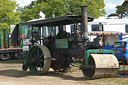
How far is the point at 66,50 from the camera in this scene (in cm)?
1224

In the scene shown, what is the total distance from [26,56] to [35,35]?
3.67 ft

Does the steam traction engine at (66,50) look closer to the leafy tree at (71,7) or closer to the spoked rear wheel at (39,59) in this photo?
the spoked rear wheel at (39,59)

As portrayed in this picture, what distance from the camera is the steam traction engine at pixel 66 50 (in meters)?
10.3

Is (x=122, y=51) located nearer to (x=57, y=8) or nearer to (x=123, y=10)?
(x=57, y=8)

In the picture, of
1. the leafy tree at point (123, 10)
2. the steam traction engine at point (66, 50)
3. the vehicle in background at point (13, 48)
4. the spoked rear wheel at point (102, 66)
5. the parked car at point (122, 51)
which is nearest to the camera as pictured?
the spoked rear wheel at point (102, 66)

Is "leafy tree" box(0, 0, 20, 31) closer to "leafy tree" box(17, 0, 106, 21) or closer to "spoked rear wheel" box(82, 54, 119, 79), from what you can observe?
"leafy tree" box(17, 0, 106, 21)

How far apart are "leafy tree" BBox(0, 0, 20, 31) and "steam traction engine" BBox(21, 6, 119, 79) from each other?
2417 cm

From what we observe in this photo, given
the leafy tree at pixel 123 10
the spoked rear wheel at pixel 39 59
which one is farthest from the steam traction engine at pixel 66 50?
the leafy tree at pixel 123 10

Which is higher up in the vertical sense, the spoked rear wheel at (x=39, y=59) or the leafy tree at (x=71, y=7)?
the leafy tree at (x=71, y=7)

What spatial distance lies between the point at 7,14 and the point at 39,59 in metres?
25.8

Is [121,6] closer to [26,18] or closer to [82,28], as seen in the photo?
[26,18]

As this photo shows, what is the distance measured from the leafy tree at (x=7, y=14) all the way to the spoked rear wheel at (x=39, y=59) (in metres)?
24.7

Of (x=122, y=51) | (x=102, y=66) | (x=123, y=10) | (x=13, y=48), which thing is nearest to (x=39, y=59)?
(x=102, y=66)

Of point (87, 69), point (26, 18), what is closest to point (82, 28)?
point (87, 69)
